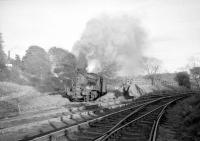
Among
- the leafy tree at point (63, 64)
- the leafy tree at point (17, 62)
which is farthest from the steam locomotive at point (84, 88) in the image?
the leafy tree at point (17, 62)

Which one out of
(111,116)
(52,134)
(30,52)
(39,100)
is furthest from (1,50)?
(52,134)

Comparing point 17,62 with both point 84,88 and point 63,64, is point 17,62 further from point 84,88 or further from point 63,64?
point 84,88

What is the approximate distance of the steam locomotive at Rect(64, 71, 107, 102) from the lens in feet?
65.4

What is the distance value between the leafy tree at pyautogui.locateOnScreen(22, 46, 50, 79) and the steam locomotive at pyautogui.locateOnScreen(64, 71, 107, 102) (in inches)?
885

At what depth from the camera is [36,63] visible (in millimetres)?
42781

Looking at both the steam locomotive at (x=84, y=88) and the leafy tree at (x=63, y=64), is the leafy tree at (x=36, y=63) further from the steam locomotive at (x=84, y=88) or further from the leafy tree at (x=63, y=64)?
the steam locomotive at (x=84, y=88)

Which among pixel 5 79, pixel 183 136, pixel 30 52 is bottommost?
pixel 183 136

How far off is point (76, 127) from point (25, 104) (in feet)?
45.5

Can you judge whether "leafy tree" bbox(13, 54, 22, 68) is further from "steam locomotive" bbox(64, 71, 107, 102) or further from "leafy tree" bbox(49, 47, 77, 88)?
"steam locomotive" bbox(64, 71, 107, 102)

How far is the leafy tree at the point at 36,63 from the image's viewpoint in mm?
42312

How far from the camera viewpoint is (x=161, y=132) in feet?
25.8

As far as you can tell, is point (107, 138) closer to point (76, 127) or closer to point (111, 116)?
point (76, 127)

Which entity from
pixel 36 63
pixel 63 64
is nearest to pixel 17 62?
pixel 36 63

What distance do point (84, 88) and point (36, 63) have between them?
84.8ft
